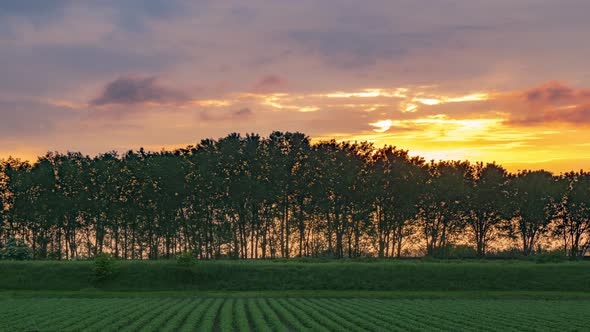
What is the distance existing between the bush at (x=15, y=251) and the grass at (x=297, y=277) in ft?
58.2

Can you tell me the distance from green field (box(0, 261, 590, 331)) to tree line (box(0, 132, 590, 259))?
34.7 meters

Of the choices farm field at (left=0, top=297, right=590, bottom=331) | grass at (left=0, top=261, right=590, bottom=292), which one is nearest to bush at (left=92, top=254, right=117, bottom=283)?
grass at (left=0, top=261, right=590, bottom=292)

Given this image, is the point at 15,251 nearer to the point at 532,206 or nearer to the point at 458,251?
the point at 458,251

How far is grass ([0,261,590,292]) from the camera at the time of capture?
236 feet

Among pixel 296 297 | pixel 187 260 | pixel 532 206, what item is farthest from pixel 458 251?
pixel 187 260

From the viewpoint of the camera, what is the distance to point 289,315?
144 ft

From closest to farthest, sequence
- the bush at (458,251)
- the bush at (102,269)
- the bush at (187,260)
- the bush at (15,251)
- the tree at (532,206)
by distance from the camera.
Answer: the bush at (102,269)
the bush at (187,260)
the bush at (15,251)
the bush at (458,251)
the tree at (532,206)

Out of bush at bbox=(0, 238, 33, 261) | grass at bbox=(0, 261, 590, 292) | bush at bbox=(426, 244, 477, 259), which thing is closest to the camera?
grass at bbox=(0, 261, 590, 292)

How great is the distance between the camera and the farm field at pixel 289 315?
37906mm

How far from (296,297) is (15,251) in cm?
5886

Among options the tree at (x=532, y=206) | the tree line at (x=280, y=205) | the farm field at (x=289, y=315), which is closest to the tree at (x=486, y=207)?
the tree line at (x=280, y=205)

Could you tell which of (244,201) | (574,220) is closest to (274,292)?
(244,201)

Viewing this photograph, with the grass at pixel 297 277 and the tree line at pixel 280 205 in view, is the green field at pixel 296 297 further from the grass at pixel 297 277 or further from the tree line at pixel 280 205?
the tree line at pixel 280 205

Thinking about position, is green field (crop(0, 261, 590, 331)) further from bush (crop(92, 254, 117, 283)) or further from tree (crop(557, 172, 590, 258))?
tree (crop(557, 172, 590, 258))
